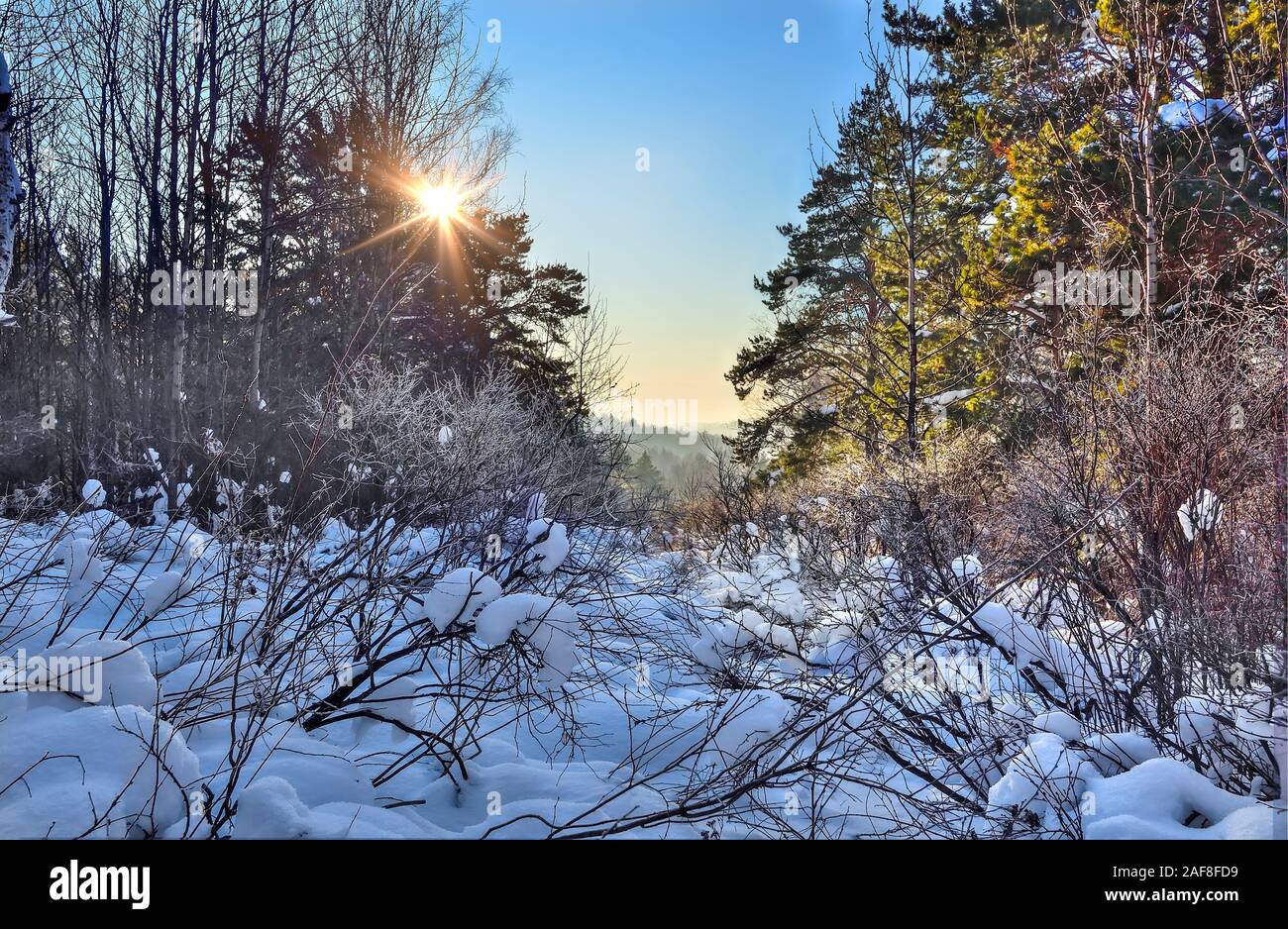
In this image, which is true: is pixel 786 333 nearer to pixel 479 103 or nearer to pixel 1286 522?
pixel 479 103

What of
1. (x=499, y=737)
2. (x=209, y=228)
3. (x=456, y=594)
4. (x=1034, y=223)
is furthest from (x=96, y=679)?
(x=1034, y=223)

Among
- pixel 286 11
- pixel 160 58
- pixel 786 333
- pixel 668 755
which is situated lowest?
pixel 668 755

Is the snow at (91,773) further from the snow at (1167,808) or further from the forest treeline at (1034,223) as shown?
the forest treeline at (1034,223)

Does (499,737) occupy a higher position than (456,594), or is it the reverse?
(456,594)

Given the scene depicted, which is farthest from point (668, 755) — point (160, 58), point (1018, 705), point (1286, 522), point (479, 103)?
point (479, 103)

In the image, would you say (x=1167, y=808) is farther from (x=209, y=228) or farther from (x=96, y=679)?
(x=209, y=228)

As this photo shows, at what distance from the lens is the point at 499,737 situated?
11.1 ft

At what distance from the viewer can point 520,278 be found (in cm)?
1939

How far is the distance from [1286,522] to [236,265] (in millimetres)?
14765

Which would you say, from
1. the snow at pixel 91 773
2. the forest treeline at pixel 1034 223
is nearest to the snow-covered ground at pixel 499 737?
the snow at pixel 91 773

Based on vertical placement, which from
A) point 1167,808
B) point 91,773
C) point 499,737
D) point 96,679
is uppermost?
point 96,679

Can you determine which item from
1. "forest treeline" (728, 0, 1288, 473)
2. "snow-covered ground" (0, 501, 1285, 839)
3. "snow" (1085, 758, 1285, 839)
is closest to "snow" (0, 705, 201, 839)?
"snow-covered ground" (0, 501, 1285, 839)

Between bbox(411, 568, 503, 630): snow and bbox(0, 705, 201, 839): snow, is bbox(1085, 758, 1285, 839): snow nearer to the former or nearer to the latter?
bbox(411, 568, 503, 630): snow

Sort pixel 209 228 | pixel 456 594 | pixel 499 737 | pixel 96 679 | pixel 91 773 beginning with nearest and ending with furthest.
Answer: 1. pixel 91 773
2. pixel 96 679
3. pixel 456 594
4. pixel 499 737
5. pixel 209 228
